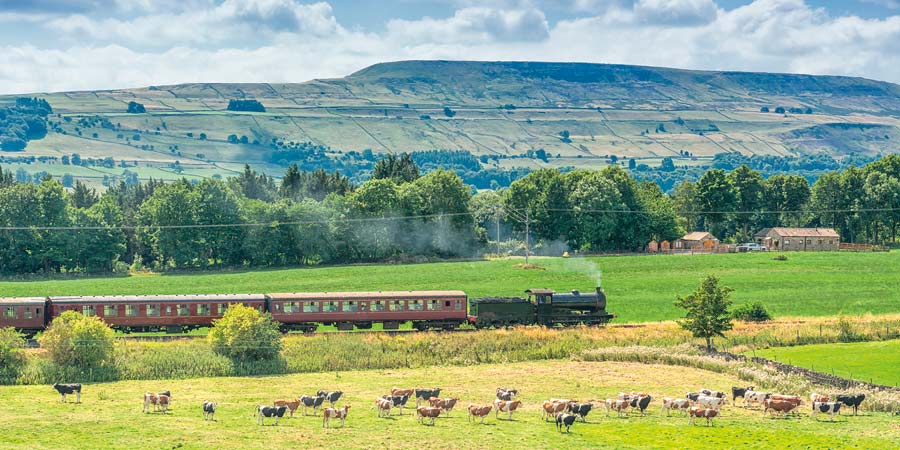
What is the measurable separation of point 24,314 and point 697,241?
9877 centimetres

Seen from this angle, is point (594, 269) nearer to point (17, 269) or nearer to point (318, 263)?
point (318, 263)

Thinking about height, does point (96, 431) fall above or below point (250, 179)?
below

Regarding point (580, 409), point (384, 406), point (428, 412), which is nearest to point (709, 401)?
point (580, 409)

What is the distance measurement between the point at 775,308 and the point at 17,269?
84770 millimetres

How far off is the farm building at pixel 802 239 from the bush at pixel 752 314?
64039 mm

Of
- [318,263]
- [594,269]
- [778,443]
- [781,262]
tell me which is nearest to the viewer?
[778,443]

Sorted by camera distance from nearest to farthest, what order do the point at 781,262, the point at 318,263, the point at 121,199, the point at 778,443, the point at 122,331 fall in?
the point at 778,443 → the point at 122,331 → the point at 781,262 → the point at 318,263 → the point at 121,199

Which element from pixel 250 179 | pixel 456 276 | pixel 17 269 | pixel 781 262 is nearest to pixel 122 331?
pixel 456 276

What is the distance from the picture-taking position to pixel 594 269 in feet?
366

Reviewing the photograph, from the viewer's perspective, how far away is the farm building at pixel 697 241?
490 feet

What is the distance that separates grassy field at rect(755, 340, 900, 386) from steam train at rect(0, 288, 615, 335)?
16.3 meters

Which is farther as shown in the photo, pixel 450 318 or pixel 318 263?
pixel 318 263

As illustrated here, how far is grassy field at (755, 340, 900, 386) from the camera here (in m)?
62.8

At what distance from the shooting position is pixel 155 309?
79500 mm
